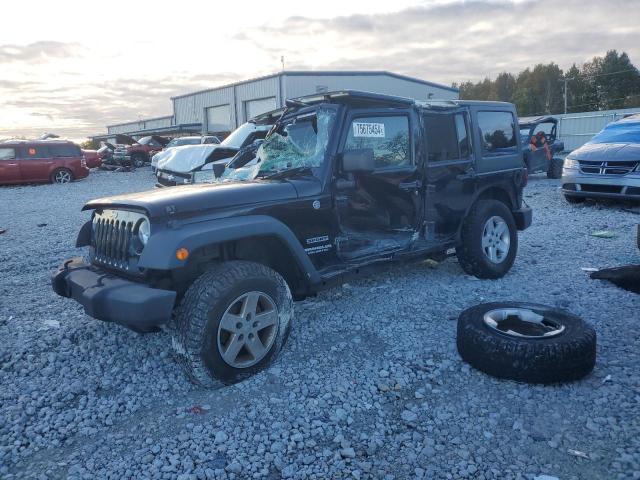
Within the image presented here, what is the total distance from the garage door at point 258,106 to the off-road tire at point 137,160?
26.7 ft

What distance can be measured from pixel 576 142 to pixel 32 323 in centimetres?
2941

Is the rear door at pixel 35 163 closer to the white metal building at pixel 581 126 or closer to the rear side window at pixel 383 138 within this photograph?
the rear side window at pixel 383 138

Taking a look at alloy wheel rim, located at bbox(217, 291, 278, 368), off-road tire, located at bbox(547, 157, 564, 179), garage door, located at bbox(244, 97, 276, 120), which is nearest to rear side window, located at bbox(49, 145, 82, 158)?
garage door, located at bbox(244, 97, 276, 120)

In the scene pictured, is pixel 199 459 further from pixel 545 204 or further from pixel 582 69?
pixel 582 69

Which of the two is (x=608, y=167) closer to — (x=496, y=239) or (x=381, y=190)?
(x=496, y=239)

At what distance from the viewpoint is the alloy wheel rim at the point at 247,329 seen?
10.7 feet

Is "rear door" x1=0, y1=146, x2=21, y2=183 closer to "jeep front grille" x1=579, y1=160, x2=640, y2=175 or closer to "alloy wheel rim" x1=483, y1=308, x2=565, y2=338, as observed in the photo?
"jeep front grille" x1=579, y1=160, x2=640, y2=175

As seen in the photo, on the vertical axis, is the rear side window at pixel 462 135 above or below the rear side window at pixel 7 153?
below

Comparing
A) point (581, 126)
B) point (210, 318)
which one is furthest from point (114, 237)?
point (581, 126)

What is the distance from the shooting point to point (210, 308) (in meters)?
3.12

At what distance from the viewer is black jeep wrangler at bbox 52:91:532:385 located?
10.4 ft

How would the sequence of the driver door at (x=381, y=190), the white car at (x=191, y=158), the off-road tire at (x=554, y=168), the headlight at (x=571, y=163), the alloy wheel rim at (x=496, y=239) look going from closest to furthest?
the driver door at (x=381, y=190) → the alloy wheel rim at (x=496, y=239) → the headlight at (x=571, y=163) → the white car at (x=191, y=158) → the off-road tire at (x=554, y=168)

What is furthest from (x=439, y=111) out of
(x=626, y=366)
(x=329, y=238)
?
(x=626, y=366)

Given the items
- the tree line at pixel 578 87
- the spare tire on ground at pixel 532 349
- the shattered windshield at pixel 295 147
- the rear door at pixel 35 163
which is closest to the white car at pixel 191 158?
the shattered windshield at pixel 295 147
